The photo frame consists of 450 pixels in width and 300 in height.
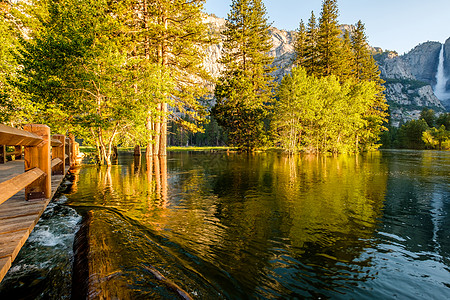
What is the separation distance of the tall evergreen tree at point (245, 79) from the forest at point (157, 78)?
0.18 metres

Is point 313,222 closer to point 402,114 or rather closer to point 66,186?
point 66,186

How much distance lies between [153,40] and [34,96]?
11781 millimetres

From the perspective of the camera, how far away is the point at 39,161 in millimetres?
4457

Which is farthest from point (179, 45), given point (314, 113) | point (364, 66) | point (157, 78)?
point (364, 66)

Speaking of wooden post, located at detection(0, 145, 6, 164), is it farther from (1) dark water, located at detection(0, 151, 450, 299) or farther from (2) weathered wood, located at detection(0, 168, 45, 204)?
(2) weathered wood, located at detection(0, 168, 45, 204)

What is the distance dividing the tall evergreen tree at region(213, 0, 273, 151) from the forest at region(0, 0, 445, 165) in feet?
0.59

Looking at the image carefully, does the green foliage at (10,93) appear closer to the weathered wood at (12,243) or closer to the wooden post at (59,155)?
the wooden post at (59,155)

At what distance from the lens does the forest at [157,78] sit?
1464cm

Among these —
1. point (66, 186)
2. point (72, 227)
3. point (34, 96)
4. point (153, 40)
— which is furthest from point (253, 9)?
point (72, 227)

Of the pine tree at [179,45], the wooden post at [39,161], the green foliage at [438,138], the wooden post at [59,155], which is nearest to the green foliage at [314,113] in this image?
the pine tree at [179,45]

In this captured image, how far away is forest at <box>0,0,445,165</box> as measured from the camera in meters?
14.6

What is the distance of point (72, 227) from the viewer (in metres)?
Answer: 5.44

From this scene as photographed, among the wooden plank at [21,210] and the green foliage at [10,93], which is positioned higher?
the green foliage at [10,93]

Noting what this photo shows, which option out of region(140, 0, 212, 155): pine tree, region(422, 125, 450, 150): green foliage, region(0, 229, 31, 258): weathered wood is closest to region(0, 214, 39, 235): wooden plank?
region(0, 229, 31, 258): weathered wood
